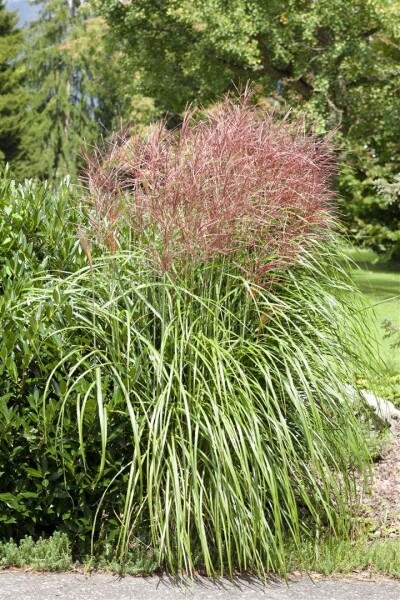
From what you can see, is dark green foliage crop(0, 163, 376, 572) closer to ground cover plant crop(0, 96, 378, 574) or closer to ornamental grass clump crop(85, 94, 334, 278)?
ground cover plant crop(0, 96, 378, 574)

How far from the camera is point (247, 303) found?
159 inches

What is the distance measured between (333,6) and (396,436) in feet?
40.6

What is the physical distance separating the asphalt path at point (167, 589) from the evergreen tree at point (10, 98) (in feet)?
135

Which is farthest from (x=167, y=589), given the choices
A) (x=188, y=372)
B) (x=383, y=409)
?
(x=383, y=409)

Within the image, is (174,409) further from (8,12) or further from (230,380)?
(8,12)

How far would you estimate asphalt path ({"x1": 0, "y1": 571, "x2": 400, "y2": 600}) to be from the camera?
3.40 m

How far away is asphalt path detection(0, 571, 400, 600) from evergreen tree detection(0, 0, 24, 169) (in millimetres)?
41190

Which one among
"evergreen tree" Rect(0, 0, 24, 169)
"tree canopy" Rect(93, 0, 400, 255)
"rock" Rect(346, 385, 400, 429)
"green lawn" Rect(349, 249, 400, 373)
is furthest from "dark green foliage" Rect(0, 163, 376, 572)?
"evergreen tree" Rect(0, 0, 24, 169)

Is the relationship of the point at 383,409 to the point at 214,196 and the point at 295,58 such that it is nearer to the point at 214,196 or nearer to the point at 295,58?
the point at 214,196

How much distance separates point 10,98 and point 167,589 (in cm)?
4317

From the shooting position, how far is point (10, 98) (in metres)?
43.8

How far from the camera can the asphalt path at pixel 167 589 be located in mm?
3404

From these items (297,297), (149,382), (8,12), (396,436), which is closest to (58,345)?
(149,382)

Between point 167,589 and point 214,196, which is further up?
point 214,196
